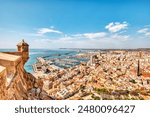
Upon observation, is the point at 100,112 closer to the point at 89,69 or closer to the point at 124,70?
the point at 89,69

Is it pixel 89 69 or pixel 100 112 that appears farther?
pixel 89 69

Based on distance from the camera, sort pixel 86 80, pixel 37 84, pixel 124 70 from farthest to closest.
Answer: pixel 124 70 < pixel 86 80 < pixel 37 84

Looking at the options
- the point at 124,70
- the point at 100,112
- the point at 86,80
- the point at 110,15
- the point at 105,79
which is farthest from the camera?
the point at 124,70

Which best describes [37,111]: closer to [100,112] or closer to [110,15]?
[100,112]

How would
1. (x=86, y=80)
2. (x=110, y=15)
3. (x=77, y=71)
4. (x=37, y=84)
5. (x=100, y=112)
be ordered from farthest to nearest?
1. (x=77, y=71)
2. (x=86, y=80)
3. (x=110, y=15)
4. (x=37, y=84)
5. (x=100, y=112)

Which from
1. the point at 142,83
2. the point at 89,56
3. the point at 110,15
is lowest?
the point at 142,83

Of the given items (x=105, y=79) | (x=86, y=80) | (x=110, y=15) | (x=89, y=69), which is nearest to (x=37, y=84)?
(x=110, y=15)

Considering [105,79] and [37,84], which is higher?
[37,84]

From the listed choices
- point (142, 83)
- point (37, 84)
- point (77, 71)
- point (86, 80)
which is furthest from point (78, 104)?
point (77, 71)

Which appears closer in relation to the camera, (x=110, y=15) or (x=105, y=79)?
(x=110, y=15)
